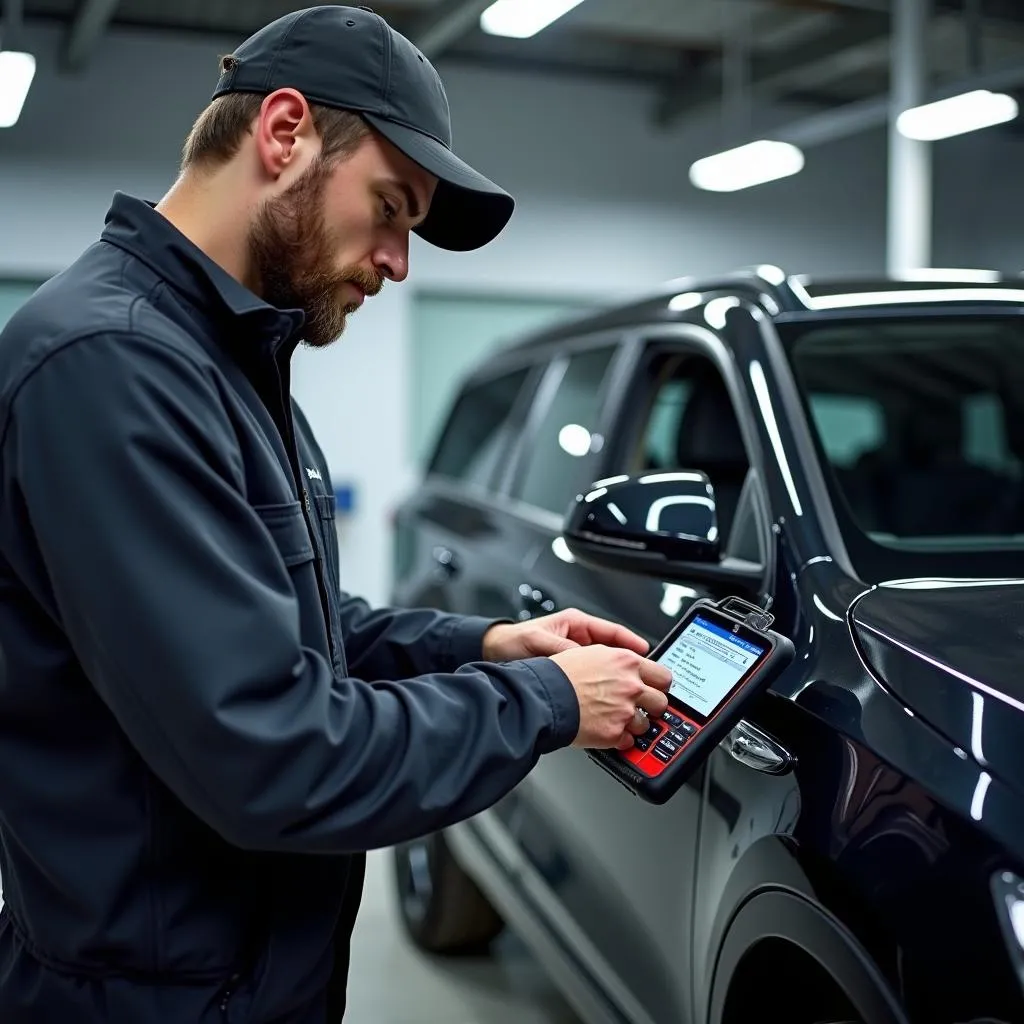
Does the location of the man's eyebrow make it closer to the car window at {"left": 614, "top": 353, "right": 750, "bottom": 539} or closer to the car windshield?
the car windshield

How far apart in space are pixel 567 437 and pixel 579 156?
6.22m

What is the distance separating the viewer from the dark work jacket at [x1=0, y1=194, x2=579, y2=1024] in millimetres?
1026

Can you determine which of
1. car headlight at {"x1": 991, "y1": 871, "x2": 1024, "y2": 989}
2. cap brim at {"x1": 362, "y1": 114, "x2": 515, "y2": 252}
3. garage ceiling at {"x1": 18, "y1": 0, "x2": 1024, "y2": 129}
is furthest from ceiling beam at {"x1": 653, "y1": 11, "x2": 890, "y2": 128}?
car headlight at {"x1": 991, "y1": 871, "x2": 1024, "y2": 989}

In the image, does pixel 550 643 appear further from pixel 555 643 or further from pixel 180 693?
pixel 180 693

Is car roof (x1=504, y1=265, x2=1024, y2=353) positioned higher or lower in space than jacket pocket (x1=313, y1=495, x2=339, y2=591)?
higher

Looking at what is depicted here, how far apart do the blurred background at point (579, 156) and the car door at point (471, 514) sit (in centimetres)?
273

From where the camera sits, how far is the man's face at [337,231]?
4.01 feet

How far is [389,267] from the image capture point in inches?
52.0

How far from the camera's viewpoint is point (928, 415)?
336cm

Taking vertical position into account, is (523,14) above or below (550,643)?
above

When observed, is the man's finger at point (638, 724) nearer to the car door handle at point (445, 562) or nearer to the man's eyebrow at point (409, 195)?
the man's eyebrow at point (409, 195)

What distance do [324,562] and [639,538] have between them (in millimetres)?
545

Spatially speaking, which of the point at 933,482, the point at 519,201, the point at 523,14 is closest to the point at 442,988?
the point at 933,482

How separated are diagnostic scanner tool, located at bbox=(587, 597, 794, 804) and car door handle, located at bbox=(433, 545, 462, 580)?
1.57 m
